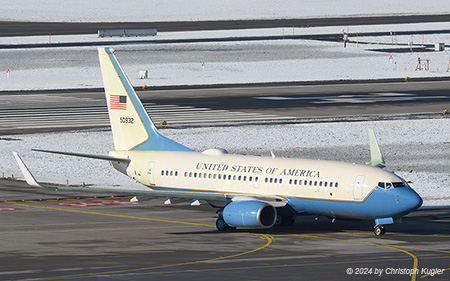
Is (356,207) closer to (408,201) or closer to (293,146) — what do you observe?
(408,201)

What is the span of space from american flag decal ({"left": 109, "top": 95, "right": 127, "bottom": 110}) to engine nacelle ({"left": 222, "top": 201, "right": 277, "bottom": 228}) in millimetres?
11256

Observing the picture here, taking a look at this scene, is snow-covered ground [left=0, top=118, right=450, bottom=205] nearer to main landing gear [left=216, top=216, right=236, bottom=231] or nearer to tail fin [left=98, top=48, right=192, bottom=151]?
tail fin [left=98, top=48, right=192, bottom=151]

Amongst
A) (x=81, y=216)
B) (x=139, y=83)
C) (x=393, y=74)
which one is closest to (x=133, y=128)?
(x=81, y=216)

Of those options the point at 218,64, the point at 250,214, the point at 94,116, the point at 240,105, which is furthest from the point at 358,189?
the point at 218,64

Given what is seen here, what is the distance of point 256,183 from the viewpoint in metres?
48.8

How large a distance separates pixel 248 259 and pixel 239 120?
50.3 metres

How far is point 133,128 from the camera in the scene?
55281 mm

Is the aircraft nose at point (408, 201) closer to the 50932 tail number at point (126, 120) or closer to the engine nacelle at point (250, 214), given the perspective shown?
the engine nacelle at point (250, 214)

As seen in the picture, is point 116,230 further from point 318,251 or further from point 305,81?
point 305,81

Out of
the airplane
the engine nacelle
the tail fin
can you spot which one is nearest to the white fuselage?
the airplane

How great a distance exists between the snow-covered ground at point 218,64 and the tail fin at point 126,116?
66518 mm

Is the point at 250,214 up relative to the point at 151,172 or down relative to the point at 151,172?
down

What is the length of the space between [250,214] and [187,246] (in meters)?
3.83

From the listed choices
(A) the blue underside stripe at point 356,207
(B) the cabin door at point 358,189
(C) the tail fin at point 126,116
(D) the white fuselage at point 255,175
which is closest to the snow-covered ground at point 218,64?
(C) the tail fin at point 126,116
